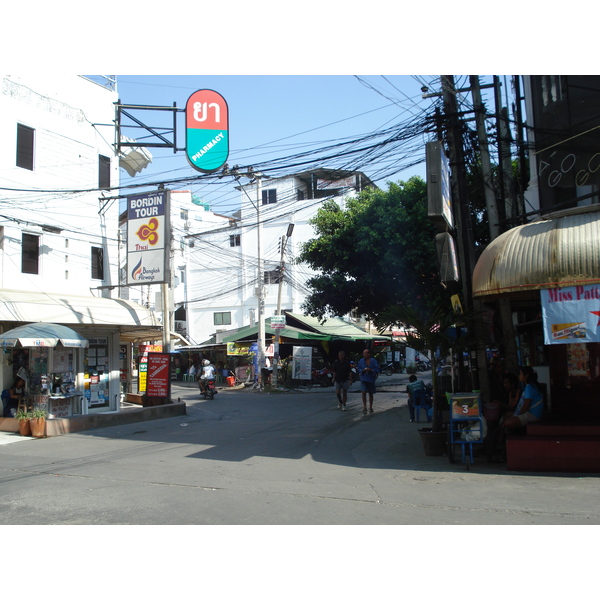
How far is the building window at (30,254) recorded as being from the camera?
611 inches

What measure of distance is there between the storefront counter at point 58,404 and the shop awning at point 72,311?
6.52ft

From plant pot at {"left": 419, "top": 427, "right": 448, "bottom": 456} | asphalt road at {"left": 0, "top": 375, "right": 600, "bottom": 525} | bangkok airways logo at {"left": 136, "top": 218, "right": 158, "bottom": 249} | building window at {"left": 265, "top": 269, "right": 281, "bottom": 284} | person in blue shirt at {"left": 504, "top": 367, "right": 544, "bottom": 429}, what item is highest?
building window at {"left": 265, "top": 269, "right": 281, "bottom": 284}

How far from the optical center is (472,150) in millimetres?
11656

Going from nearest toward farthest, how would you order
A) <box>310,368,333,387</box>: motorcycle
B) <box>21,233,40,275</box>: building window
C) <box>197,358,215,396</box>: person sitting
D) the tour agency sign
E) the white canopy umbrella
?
1. the white canopy umbrella
2. <box>21,233,40,275</box>: building window
3. the tour agency sign
4. <box>197,358,215,396</box>: person sitting
5. <box>310,368,333,387</box>: motorcycle

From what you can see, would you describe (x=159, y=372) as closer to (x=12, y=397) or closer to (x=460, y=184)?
(x=12, y=397)

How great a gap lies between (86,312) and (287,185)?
27868 millimetres

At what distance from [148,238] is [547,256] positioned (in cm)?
1190

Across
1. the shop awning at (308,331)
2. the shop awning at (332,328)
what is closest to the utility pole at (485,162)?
the shop awning at (308,331)

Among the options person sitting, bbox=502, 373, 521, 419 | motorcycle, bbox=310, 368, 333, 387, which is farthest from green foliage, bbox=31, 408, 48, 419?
motorcycle, bbox=310, 368, 333, 387

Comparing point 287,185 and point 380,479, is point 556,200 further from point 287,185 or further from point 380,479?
point 287,185

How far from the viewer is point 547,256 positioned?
7.71m

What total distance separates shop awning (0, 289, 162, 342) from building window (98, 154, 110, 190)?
3.95m

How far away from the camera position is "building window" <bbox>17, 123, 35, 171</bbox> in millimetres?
15602

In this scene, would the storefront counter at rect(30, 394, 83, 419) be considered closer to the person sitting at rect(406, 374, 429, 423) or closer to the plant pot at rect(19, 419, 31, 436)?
the plant pot at rect(19, 419, 31, 436)
